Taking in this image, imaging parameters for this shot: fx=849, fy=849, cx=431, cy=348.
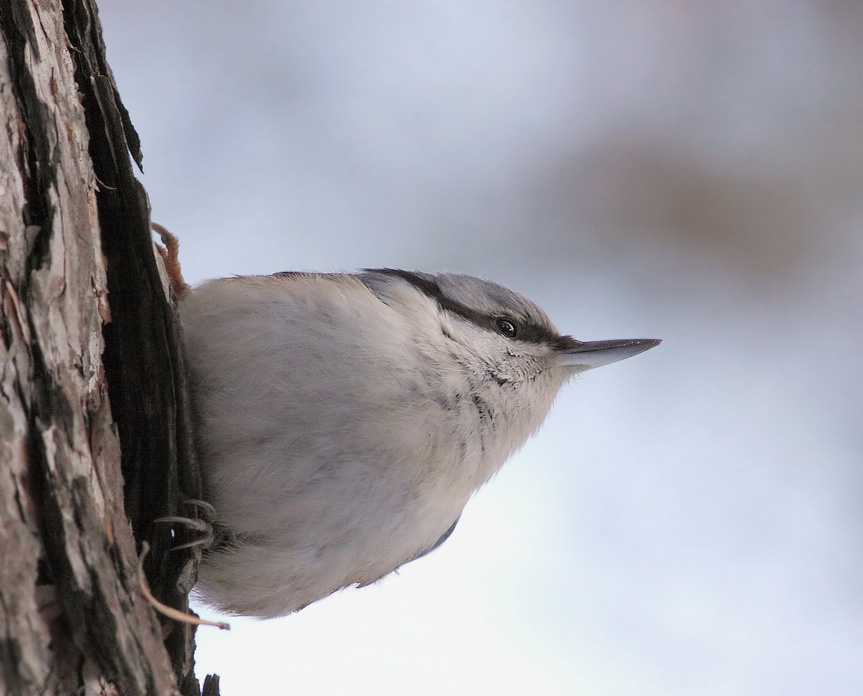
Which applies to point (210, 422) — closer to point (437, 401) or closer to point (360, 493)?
point (360, 493)

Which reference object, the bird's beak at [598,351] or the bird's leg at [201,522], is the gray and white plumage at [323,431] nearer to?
the bird's leg at [201,522]

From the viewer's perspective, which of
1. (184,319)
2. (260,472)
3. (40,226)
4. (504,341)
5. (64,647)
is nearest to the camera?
(64,647)

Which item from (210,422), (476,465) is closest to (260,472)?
(210,422)

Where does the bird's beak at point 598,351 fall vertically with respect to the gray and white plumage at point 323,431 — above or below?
above

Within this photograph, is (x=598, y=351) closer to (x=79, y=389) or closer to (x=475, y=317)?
(x=475, y=317)

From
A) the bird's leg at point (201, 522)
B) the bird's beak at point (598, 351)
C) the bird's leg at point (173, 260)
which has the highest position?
the bird's leg at point (173, 260)

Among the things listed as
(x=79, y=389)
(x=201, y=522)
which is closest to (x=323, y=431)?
(x=201, y=522)

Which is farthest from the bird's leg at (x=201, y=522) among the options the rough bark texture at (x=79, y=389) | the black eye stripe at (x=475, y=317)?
the black eye stripe at (x=475, y=317)
